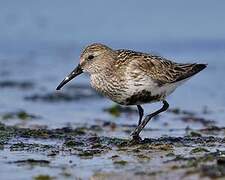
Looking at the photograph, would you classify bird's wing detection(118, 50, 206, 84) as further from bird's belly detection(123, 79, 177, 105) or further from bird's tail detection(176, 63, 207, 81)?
bird's belly detection(123, 79, 177, 105)

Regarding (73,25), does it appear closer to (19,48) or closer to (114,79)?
(19,48)

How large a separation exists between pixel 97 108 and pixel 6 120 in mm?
1840

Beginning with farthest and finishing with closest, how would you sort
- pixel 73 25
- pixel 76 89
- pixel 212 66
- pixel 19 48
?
pixel 73 25 → pixel 19 48 → pixel 212 66 → pixel 76 89

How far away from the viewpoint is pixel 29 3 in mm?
19641

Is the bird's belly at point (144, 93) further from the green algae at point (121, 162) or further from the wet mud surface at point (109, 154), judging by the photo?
the green algae at point (121, 162)

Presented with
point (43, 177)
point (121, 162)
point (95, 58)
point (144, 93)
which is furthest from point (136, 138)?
point (43, 177)

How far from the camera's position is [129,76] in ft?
26.8

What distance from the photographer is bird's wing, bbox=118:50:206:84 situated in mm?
Answer: 8344

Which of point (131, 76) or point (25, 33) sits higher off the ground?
point (25, 33)

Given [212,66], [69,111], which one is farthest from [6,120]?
[212,66]

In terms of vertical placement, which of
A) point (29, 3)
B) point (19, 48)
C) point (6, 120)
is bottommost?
point (6, 120)

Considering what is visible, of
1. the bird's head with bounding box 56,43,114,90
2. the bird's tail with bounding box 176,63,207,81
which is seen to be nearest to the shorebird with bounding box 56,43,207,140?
the bird's head with bounding box 56,43,114,90

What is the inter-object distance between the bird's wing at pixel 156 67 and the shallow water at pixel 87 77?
813mm

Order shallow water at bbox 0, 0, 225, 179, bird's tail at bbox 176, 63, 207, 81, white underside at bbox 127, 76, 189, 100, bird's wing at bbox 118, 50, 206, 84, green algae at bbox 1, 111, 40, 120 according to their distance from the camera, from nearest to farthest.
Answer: shallow water at bbox 0, 0, 225, 179 < white underside at bbox 127, 76, 189, 100 < bird's wing at bbox 118, 50, 206, 84 < bird's tail at bbox 176, 63, 207, 81 < green algae at bbox 1, 111, 40, 120
